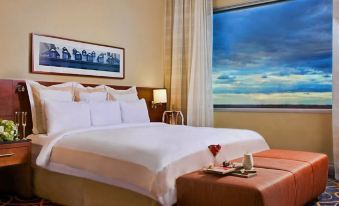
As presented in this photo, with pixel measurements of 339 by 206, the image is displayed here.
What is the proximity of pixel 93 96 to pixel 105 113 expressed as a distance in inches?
12.7

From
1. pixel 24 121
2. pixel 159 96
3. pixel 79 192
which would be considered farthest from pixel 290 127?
pixel 24 121

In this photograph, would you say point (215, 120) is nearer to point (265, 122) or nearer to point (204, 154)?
point (265, 122)

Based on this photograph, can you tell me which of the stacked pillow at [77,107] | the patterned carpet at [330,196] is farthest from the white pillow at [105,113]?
the patterned carpet at [330,196]

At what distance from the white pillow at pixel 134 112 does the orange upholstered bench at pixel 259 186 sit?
5.88 feet

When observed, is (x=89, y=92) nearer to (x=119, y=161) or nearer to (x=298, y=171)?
(x=119, y=161)

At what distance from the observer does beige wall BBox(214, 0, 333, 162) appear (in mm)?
4500

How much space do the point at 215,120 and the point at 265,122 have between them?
2.77ft

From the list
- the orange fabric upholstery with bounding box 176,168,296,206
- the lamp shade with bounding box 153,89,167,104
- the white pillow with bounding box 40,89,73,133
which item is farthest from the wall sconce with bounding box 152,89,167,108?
the orange fabric upholstery with bounding box 176,168,296,206

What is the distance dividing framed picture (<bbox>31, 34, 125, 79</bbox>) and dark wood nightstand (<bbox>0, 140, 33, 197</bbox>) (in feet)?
3.57

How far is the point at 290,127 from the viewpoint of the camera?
15.7 ft

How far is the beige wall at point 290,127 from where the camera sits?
4500 mm

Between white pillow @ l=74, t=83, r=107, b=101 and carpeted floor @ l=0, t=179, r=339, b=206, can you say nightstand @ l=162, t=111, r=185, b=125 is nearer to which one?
white pillow @ l=74, t=83, r=107, b=101

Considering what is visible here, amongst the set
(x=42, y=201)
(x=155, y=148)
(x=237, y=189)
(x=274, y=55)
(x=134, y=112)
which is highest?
(x=274, y=55)

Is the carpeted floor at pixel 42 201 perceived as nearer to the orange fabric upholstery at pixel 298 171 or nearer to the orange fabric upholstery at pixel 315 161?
the orange fabric upholstery at pixel 315 161
